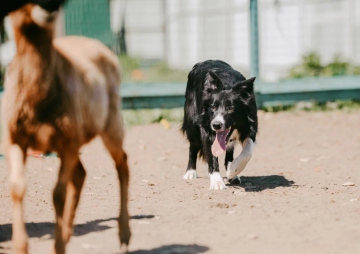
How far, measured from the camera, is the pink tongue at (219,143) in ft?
20.0

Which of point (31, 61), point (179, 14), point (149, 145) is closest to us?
point (31, 61)

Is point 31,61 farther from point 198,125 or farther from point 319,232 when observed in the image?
point 198,125

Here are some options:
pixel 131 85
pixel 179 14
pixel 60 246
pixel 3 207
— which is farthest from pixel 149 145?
pixel 179 14

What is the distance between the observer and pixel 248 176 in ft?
22.3

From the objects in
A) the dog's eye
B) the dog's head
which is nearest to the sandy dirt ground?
the dog's head

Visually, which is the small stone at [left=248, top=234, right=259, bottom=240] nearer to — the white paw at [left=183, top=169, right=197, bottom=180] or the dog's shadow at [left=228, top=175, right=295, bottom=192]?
the dog's shadow at [left=228, top=175, right=295, bottom=192]

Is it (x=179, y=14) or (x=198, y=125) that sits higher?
(x=179, y=14)

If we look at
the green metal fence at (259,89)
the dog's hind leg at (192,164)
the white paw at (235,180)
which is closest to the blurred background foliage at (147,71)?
A: the green metal fence at (259,89)

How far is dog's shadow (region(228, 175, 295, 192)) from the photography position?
5.98m

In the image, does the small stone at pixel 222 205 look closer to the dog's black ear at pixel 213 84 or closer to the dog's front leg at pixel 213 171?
the dog's front leg at pixel 213 171

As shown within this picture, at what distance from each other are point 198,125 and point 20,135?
11.5 ft

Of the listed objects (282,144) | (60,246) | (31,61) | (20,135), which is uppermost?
(31,61)

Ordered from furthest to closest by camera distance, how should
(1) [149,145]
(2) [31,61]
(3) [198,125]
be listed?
(1) [149,145], (3) [198,125], (2) [31,61]

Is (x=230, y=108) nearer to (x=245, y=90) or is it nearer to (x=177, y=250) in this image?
(x=245, y=90)
